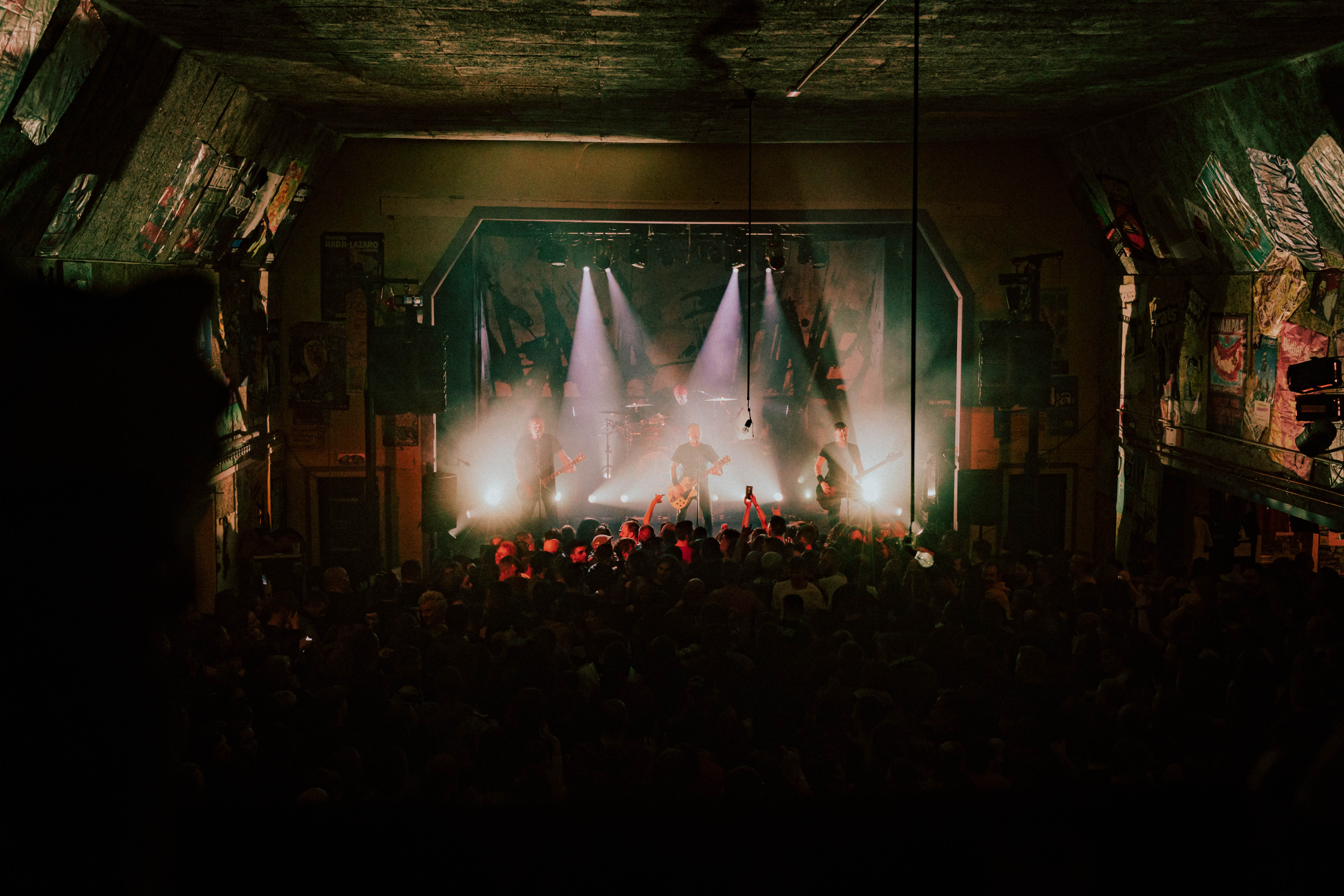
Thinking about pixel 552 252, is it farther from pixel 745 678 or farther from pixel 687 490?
pixel 745 678

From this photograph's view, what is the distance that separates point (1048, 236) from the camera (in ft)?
35.5

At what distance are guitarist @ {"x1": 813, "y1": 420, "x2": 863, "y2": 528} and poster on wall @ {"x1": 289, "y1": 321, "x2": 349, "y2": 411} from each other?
5030 millimetres

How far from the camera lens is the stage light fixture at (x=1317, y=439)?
6609 millimetres

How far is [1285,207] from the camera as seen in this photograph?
6.98m

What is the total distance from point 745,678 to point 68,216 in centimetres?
464

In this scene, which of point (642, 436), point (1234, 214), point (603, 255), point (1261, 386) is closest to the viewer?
point (1234, 214)

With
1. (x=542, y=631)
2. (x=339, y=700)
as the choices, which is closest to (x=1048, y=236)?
(x=542, y=631)

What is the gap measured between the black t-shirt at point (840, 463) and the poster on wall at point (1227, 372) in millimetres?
3445

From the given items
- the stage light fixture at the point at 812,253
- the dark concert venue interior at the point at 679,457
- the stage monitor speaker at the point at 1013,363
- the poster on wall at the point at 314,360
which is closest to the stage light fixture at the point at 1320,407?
the dark concert venue interior at the point at 679,457

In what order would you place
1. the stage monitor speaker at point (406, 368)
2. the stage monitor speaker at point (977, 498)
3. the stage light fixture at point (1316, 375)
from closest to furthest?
the stage light fixture at point (1316, 375), the stage monitor speaker at point (406, 368), the stage monitor speaker at point (977, 498)

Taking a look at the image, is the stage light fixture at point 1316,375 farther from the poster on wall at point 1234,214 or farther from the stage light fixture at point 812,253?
the stage light fixture at point 812,253

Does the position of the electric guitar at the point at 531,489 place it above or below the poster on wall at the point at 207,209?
below

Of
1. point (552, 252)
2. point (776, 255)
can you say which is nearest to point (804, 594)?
point (776, 255)

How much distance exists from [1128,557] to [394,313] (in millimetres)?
7414
